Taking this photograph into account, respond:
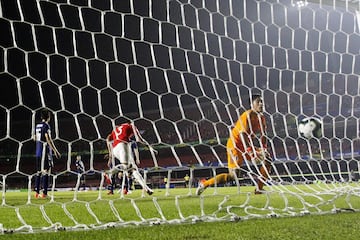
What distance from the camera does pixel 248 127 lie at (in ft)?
13.6

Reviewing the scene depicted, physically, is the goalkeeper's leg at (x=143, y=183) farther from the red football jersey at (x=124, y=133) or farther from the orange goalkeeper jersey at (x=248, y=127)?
the orange goalkeeper jersey at (x=248, y=127)

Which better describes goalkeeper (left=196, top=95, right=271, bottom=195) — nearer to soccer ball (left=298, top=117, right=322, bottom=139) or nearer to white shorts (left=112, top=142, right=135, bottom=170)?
white shorts (left=112, top=142, right=135, bottom=170)

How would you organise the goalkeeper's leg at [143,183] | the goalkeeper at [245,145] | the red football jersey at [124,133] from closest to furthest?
the goalkeeper at [245,145], the goalkeeper's leg at [143,183], the red football jersey at [124,133]

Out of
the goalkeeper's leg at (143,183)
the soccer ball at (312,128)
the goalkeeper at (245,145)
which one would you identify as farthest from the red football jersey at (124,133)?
the soccer ball at (312,128)

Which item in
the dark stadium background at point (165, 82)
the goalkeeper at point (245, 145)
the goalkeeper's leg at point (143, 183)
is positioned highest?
the dark stadium background at point (165, 82)

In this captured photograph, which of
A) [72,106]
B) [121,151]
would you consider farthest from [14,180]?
[121,151]

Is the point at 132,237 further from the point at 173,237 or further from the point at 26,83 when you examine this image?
the point at 26,83

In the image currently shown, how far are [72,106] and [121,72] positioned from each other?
7.65 ft

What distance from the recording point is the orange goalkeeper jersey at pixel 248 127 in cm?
409

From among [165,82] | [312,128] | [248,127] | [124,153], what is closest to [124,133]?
[124,153]

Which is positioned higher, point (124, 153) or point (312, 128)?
point (312, 128)

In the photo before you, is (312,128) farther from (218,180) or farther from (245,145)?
(218,180)

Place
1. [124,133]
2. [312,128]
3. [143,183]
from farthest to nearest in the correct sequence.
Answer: [312,128], [124,133], [143,183]

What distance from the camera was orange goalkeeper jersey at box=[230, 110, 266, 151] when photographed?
409 cm
